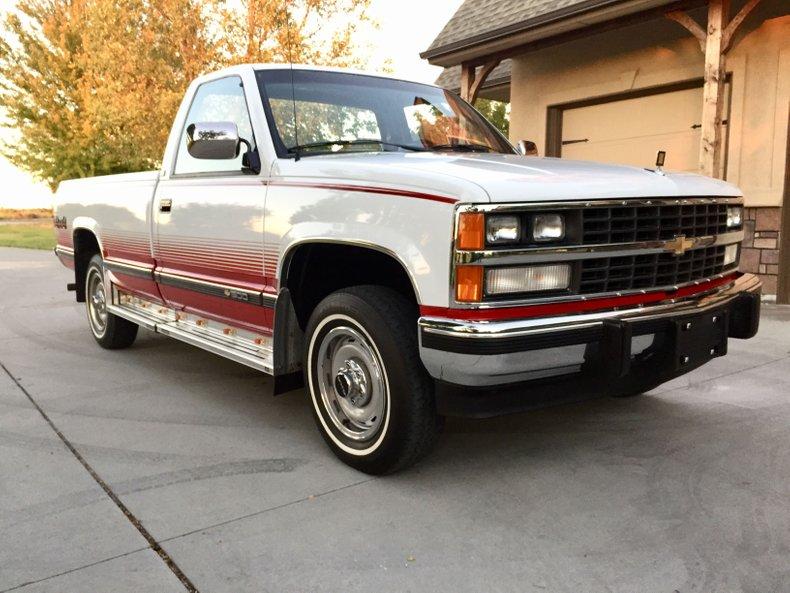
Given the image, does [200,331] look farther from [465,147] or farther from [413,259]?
[413,259]

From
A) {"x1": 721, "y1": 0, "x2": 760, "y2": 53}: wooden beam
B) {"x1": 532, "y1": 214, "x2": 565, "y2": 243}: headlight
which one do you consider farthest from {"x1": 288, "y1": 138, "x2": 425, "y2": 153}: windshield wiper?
{"x1": 721, "y1": 0, "x2": 760, "y2": 53}: wooden beam

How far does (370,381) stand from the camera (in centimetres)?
345

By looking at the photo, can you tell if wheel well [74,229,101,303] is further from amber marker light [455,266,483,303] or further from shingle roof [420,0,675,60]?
shingle roof [420,0,675,60]

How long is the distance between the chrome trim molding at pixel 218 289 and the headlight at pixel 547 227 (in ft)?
4.88

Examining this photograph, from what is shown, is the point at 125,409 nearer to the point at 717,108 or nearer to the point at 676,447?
the point at 676,447

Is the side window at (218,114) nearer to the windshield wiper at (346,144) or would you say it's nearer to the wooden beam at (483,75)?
the windshield wiper at (346,144)

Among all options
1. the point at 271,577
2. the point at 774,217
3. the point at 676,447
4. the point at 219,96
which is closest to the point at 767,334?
the point at 774,217

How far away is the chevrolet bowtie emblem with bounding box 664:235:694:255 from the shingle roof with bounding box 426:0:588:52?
599 cm

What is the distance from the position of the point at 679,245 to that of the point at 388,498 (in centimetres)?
173

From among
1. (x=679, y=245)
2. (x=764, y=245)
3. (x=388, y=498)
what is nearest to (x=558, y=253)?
(x=679, y=245)

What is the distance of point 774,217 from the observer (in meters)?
8.40

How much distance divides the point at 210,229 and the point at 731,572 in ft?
10.2

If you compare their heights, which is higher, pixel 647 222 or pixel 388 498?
pixel 647 222

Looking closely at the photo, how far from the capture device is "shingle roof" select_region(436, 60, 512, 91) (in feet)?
42.1
